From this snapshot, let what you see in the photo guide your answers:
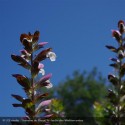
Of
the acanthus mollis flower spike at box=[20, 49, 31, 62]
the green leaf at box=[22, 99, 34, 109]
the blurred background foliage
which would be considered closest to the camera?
the green leaf at box=[22, 99, 34, 109]

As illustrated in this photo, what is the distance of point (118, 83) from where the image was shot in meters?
4.89

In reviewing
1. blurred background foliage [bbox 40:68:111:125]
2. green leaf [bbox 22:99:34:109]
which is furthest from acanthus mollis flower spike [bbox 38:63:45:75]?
blurred background foliage [bbox 40:68:111:125]

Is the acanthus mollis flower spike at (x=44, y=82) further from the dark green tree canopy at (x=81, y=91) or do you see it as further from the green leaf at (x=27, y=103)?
the dark green tree canopy at (x=81, y=91)

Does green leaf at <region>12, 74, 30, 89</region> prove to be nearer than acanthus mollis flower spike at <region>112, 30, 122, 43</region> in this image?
Yes

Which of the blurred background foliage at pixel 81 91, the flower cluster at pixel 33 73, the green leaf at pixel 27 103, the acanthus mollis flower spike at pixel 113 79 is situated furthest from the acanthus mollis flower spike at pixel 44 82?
the blurred background foliage at pixel 81 91

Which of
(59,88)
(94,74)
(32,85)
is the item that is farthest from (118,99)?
(94,74)

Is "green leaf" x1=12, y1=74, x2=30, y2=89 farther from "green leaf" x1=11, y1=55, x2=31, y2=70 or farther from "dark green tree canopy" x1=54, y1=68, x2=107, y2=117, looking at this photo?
"dark green tree canopy" x1=54, y1=68, x2=107, y2=117

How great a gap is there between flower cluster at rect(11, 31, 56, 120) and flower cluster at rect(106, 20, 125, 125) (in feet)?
2.97

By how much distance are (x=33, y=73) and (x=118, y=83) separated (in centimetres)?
134

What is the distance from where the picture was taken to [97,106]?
7.31 metres

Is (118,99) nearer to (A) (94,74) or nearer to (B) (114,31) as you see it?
(B) (114,31)

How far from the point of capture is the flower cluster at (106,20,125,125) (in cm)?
464

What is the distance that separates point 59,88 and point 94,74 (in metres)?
5.52

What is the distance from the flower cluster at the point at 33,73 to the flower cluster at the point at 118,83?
0.91 meters
